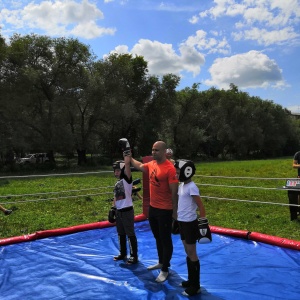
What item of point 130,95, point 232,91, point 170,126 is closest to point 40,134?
point 130,95

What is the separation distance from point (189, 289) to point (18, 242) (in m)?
3.68

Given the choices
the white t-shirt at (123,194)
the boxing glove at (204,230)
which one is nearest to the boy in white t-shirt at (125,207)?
the white t-shirt at (123,194)

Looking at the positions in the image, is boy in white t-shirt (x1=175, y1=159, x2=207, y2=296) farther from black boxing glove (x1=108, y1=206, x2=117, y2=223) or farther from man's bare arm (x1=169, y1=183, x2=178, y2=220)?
black boxing glove (x1=108, y1=206, x2=117, y2=223)

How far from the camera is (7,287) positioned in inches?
171

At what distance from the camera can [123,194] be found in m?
5.16

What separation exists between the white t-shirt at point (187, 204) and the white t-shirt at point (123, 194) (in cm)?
122

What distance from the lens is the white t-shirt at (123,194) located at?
16.9 feet

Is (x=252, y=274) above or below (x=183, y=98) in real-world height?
below

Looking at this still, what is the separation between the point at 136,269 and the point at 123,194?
113cm

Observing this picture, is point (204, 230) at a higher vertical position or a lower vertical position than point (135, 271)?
higher

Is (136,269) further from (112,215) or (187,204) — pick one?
(187,204)

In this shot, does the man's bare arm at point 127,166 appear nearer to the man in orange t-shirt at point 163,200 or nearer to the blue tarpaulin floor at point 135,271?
the man in orange t-shirt at point 163,200

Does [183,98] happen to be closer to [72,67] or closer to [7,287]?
[72,67]

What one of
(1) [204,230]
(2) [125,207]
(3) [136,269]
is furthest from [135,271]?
(1) [204,230]
